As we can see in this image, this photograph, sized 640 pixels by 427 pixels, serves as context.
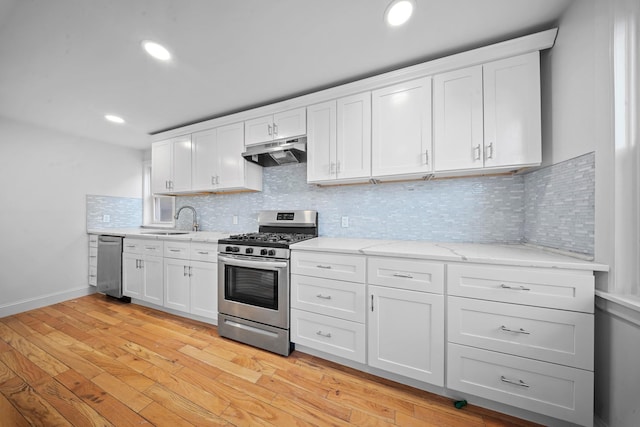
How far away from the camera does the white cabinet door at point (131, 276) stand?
279 cm

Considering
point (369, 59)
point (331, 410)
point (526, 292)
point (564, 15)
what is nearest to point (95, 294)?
point (331, 410)

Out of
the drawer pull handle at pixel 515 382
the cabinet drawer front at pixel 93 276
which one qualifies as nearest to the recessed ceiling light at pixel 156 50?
the drawer pull handle at pixel 515 382

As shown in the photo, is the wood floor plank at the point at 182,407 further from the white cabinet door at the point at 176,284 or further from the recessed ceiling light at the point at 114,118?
the recessed ceiling light at the point at 114,118

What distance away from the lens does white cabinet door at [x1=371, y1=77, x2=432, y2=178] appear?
1.74 m

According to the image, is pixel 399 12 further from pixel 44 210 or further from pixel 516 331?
pixel 44 210

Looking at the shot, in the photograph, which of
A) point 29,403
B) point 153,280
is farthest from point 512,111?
point 153,280

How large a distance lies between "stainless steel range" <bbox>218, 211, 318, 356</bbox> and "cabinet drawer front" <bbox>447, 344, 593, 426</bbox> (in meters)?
1.23

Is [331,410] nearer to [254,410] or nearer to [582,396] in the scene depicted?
[254,410]

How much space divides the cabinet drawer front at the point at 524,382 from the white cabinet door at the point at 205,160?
2.87 m

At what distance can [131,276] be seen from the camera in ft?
9.37

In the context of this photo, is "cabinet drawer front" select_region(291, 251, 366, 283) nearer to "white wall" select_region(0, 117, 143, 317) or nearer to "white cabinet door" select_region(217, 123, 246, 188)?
"white cabinet door" select_region(217, 123, 246, 188)

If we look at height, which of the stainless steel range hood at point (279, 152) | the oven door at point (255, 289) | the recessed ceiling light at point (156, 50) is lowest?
the oven door at point (255, 289)

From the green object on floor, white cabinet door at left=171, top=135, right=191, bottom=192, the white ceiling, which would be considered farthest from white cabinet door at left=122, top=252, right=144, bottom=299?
the green object on floor

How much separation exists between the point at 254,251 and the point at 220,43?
5.23 feet
